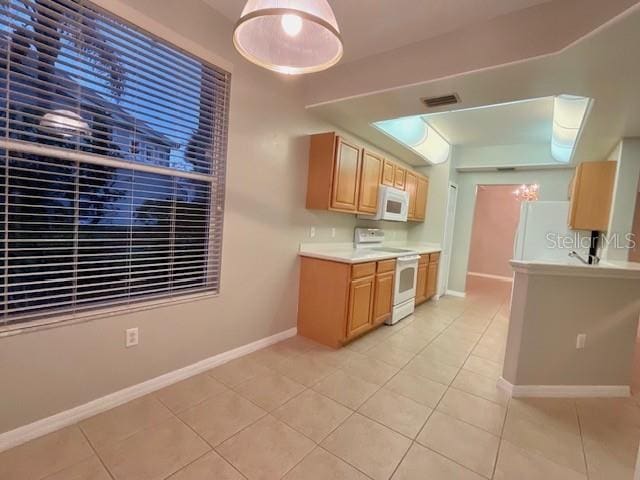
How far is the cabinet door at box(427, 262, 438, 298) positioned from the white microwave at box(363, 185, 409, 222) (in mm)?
1002

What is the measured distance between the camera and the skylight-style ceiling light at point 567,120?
8.73 feet

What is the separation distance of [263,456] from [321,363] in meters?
1.09

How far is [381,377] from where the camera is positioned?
2.44m

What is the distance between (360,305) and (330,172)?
1360 millimetres

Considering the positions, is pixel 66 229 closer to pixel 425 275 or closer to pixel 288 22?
pixel 288 22

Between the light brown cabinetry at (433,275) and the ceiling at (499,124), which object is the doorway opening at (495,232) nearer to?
the light brown cabinetry at (433,275)

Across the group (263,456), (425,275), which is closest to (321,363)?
(263,456)

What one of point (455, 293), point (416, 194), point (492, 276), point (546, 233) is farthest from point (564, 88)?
point (492, 276)

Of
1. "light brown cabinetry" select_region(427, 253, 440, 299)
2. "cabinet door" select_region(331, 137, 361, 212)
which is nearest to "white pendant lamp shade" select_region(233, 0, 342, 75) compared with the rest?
"cabinet door" select_region(331, 137, 361, 212)

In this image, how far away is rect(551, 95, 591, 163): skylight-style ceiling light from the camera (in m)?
2.66

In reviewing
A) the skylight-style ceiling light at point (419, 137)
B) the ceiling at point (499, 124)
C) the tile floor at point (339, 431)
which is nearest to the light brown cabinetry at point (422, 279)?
the skylight-style ceiling light at point (419, 137)

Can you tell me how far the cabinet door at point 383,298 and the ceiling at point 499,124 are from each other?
2.09m

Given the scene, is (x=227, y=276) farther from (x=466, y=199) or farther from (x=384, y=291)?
(x=466, y=199)

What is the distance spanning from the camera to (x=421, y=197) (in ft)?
16.3
